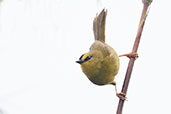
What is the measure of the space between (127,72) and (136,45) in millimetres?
172

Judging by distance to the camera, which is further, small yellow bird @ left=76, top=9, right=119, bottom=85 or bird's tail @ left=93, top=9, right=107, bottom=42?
bird's tail @ left=93, top=9, right=107, bottom=42

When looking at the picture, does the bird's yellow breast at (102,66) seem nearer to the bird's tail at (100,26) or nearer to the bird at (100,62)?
the bird at (100,62)

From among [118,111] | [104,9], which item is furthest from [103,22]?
[118,111]

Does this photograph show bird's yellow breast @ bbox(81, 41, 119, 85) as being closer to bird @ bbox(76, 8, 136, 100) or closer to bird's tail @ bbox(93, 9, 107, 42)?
bird @ bbox(76, 8, 136, 100)

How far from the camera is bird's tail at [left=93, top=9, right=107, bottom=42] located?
2.50 meters

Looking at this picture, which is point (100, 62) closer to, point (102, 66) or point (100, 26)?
point (102, 66)

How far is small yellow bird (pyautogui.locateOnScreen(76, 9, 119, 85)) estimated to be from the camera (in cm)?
207

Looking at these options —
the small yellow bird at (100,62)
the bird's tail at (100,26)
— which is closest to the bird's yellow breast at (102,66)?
the small yellow bird at (100,62)

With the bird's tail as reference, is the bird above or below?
below

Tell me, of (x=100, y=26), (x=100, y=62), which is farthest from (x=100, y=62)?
(x=100, y=26)

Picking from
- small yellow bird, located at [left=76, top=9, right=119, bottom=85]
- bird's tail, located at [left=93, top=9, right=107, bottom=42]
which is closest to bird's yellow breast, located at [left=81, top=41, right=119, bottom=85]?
small yellow bird, located at [left=76, top=9, right=119, bottom=85]

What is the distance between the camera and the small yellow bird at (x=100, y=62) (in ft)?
6.79

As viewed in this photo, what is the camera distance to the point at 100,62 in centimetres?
221

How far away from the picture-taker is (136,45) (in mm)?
1492
